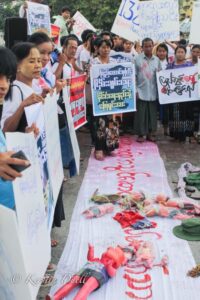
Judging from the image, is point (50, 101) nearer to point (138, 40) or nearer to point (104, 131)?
point (104, 131)

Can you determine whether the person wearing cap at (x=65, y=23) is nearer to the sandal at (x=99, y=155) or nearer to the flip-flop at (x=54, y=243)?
the sandal at (x=99, y=155)

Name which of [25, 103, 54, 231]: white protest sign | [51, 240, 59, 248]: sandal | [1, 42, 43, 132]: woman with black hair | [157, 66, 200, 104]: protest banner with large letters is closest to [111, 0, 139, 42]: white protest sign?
[157, 66, 200, 104]: protest banner with large letters

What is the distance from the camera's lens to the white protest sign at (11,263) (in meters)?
1.89

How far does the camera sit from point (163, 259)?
137 inches

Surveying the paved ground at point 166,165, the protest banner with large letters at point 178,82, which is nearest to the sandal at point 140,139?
the paved ground at point 166,165

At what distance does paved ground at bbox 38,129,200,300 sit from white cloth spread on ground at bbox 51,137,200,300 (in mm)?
62

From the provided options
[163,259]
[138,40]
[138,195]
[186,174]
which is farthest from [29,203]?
[138,40]

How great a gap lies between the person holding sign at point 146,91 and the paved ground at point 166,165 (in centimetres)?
32

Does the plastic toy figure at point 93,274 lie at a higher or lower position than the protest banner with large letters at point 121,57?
lower

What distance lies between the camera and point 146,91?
7414 millimetres

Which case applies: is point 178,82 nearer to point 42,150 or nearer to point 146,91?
point 146,91

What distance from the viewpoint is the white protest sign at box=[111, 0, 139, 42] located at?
8.09 metres

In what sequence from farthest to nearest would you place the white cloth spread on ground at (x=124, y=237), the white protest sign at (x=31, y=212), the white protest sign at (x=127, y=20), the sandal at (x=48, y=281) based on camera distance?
1. the white protest sign at (x=127, y=20)
2. the sandal at (x=48, y=281)
3. the white cloth spread on ground at (x=124, y=237)
4. the white protest sign at (x=31, y=212)

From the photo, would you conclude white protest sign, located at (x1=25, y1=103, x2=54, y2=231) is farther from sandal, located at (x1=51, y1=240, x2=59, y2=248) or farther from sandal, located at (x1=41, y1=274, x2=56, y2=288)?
sandal, located at (x1=51, y1=240, x2=59, y2=248)
